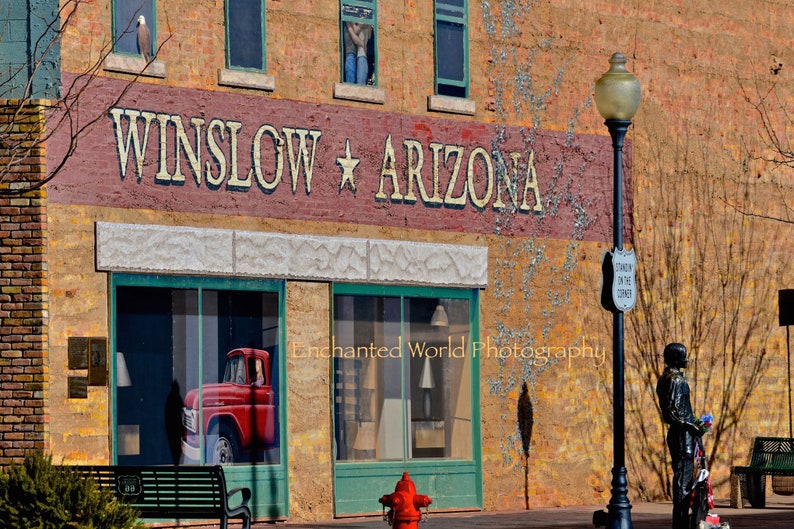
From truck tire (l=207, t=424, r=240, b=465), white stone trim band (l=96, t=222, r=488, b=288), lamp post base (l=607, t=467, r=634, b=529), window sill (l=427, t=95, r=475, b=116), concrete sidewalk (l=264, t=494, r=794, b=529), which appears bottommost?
concrete sidewalk (l=264, t=494, r=794, b=529)

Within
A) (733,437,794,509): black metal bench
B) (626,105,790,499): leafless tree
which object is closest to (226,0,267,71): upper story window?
(626,105,790,499): leafless tree

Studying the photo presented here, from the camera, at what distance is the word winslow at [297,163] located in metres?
18.9

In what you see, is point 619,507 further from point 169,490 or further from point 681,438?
point 169,490

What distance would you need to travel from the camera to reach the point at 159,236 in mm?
18812

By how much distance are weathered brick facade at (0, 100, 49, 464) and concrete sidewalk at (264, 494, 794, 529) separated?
3.19 meters

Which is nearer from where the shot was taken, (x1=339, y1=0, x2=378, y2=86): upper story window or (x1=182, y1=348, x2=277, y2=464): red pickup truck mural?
(x1=182, y1=348, x2=277, y2=464): red pickup truck mural

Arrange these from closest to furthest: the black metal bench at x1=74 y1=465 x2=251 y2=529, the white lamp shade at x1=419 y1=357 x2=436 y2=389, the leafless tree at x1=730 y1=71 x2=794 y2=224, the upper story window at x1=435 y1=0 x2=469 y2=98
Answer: the black metal bench at x1=74 y1=465 x2=251 y2=529 → the white lamp shade at x1=419 y1=357 x2=436 y2=389 → the upper story window at x1=435 y1=0 x2=469 y2=98 → the leafless tree at x1=730 y1=71 x2=794 y2=224

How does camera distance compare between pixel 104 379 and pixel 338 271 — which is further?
pixel 338 271

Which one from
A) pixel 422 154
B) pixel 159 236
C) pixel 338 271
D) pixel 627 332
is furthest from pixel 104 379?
pixel 627 332

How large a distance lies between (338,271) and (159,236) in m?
2.61

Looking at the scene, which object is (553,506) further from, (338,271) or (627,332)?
(338,271)

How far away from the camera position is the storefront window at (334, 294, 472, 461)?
67.7 feet

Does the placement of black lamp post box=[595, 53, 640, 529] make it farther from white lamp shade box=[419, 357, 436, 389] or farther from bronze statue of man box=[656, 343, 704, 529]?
white lamp shade box=[419, 357, 436, 389]

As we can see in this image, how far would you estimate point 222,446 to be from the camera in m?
19.4
